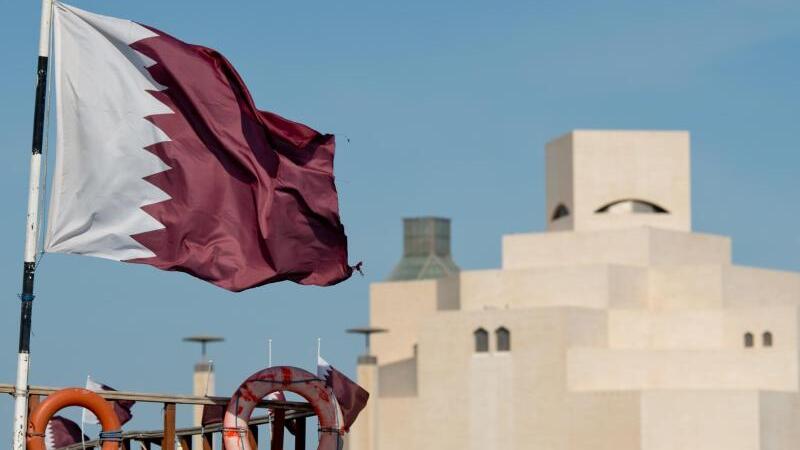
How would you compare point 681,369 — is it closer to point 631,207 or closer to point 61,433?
point 631,207

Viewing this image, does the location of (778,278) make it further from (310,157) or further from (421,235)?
(310,157)

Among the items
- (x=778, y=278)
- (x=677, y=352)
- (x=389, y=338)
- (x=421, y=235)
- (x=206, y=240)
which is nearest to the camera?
(x=206, y=240)

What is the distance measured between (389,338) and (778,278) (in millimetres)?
14142

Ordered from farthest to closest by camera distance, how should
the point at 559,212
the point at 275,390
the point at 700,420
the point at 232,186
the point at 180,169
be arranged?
the point at 559,212 → the point at 700,420 → the point at 275,390 → the point at 232,186 → the point at 180,169

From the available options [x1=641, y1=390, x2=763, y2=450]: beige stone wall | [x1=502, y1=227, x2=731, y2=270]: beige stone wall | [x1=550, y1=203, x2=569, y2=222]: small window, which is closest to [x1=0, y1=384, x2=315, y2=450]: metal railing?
[x1=641, y1=390, x2=763, y2=450]: beige stone wall

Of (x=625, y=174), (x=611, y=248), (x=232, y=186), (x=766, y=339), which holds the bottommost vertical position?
(x=232, y=186)

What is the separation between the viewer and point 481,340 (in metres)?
62.3

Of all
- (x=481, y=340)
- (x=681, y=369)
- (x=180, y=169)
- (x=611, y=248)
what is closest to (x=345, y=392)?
(x=180, y=169)

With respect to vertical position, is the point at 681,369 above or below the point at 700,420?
above

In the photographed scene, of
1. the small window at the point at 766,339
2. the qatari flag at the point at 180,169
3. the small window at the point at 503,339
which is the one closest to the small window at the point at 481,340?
the small window at the point at 503,339

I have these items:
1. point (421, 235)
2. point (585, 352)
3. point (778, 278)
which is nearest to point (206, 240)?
point (585, 352)

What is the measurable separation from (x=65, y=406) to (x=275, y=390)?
2.29 m

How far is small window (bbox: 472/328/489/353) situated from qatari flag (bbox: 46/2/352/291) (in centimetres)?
4509

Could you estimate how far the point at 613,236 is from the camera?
6328 centimetres
